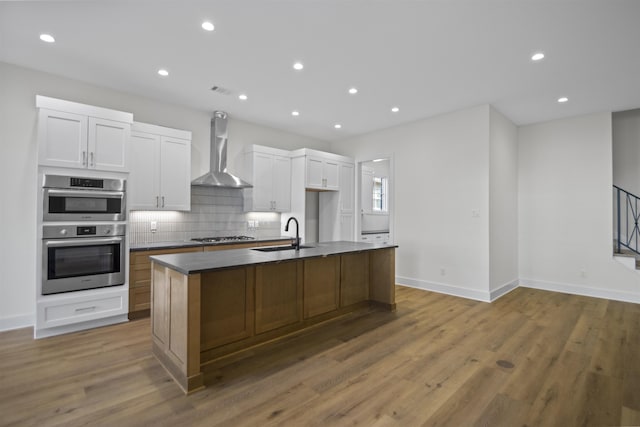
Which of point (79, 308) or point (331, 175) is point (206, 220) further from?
A: point (331, 175)

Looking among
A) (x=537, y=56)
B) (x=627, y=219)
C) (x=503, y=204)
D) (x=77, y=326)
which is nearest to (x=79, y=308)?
(x=77, y=326)

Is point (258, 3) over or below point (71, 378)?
over

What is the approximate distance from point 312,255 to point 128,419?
1773 millimetres

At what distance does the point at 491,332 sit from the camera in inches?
132

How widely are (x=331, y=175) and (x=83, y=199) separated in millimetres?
4008

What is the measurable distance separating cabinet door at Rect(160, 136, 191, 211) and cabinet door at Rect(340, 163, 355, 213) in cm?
301

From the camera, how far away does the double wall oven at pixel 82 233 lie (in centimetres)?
320

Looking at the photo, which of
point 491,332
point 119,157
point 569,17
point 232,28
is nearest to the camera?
point 569,17

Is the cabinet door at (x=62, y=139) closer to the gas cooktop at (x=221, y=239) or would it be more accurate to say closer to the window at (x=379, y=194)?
the gas cooktop at (x=221, y=239)

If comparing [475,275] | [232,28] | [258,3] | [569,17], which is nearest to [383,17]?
[258,3]

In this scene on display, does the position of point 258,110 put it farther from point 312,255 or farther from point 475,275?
point 475,275

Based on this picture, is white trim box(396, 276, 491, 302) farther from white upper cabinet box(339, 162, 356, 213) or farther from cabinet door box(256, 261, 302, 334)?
cabinet door box(256, 261, 302, 334)

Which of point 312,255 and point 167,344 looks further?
point 312,255

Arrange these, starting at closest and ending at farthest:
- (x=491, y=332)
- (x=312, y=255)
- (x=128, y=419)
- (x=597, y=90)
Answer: (x=128, y=419)
(x=312, y=255)
(x=491, y=332)
(x=597, y=90)
